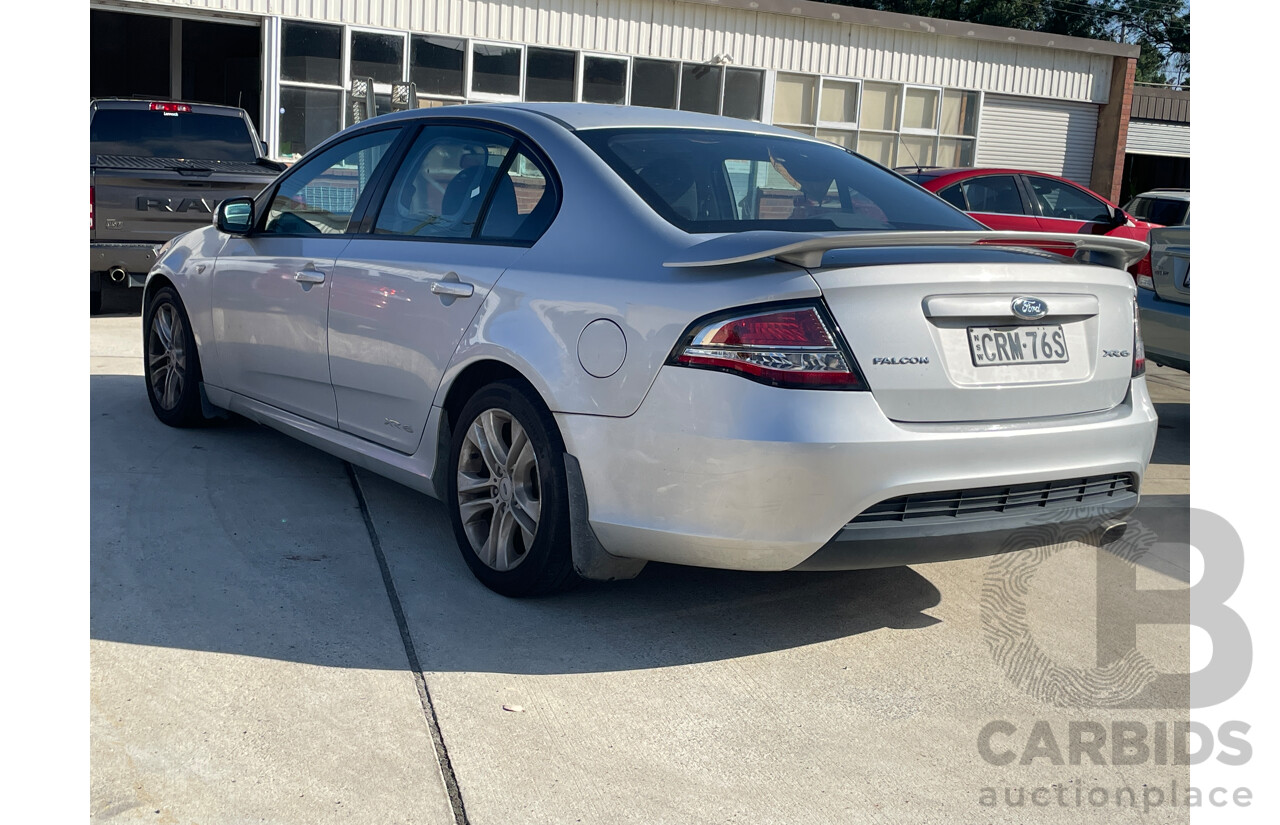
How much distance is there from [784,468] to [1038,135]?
23585 millimetres

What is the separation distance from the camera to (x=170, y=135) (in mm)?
10531

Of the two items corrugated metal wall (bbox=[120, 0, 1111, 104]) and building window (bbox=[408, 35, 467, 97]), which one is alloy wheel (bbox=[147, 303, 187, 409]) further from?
building window (bbox=[408, 35, 467, 97])

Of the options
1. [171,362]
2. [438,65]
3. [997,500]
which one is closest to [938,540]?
[997,500]

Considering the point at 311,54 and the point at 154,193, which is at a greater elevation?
the point at 311,54

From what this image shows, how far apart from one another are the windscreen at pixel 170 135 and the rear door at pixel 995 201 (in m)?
7.01

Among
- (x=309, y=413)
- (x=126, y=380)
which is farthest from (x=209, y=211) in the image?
(x=309, y=413)

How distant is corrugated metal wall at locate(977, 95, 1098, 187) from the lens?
2389 cm

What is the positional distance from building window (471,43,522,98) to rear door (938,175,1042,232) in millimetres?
8735

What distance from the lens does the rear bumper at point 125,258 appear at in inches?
379

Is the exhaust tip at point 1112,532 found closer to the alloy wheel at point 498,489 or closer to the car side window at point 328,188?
the alloy wheel at point 498,489

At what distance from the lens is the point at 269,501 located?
16.1ft

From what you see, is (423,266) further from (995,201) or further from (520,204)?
(995,201)

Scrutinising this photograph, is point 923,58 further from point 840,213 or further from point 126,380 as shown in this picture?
point 840,213

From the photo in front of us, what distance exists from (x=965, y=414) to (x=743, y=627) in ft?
3.41
